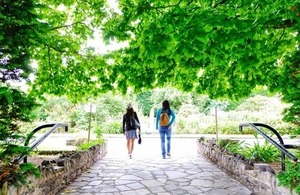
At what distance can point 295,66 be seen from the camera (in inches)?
168

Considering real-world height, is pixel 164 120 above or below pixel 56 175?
above

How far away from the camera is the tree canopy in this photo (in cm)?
363

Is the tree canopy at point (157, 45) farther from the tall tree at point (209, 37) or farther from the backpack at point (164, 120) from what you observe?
the backpack at point (164, 120)

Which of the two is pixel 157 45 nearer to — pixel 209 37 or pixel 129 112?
pixel 209 37

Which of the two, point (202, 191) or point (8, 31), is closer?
point (8, 31)

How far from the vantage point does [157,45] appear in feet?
13.6

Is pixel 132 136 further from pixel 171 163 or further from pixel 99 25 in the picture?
pixel 99 25

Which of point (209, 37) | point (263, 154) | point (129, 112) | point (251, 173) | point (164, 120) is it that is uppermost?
point (209, 37)

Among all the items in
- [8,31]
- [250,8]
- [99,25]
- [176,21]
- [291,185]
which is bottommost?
[291,185]

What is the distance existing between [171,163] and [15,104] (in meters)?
5.89

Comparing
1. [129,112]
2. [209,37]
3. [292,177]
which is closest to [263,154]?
[292,177]

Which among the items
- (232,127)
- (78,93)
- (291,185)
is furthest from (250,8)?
(232,127)

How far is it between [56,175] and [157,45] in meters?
2.96

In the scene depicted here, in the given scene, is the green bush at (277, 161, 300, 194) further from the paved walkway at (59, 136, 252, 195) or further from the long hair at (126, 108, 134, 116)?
the long hair at (126, 108, 134, 116)
